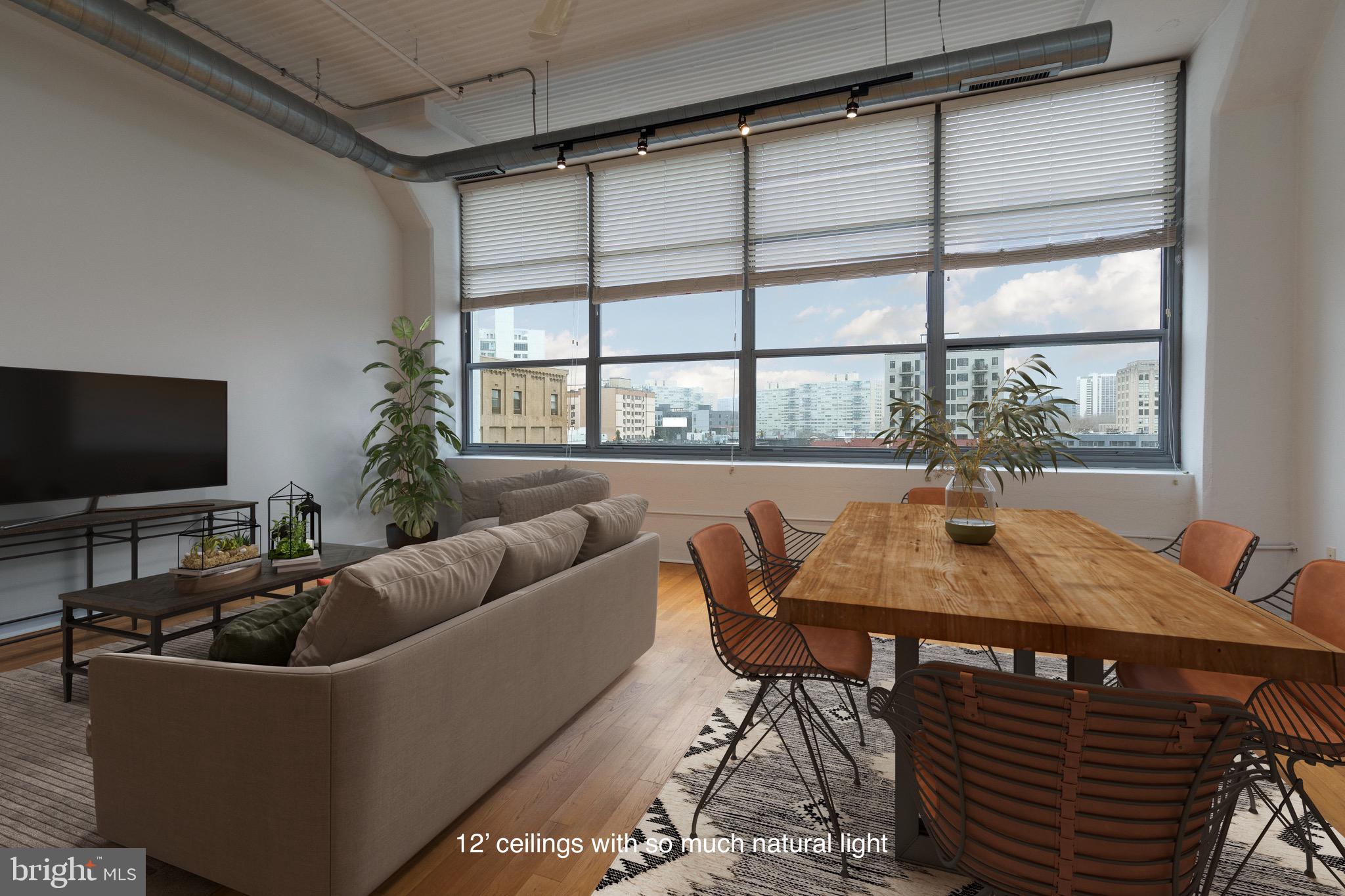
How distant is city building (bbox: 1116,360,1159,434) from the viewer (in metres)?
4.63

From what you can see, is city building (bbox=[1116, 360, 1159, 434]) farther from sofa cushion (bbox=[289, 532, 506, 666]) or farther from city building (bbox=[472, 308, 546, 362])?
city building (bbox=[472, 308, 546, 362])

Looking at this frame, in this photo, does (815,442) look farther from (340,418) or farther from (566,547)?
(340,418)

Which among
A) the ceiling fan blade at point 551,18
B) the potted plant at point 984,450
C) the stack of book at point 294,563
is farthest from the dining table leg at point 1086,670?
the stack of book at point 294,563

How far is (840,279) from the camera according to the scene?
5.29 m

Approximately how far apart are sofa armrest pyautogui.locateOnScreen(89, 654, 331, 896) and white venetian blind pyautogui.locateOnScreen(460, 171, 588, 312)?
16.6 ft

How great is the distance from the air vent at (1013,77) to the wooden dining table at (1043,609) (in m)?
3.03

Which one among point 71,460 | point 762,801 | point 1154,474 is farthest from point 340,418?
point 1154,474

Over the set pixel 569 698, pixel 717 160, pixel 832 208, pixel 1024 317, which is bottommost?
pixel 569 698

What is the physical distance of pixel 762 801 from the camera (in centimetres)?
207

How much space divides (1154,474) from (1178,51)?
2876mm

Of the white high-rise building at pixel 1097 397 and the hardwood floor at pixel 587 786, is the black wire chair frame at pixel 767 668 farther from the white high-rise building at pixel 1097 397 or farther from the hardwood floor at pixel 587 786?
the white high-rise building at pixel 1097 397

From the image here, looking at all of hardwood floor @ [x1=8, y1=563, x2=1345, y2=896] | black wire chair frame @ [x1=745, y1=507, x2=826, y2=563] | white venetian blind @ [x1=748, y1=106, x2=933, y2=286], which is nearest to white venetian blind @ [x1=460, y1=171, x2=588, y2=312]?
white venetian blind @ [x1=748, y1=106, x2=933, y2=286]

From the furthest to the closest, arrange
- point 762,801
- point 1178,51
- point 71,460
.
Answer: point 1178,51, point 71,460, point 762,801

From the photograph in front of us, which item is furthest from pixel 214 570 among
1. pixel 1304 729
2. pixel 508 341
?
pixel 508 341
